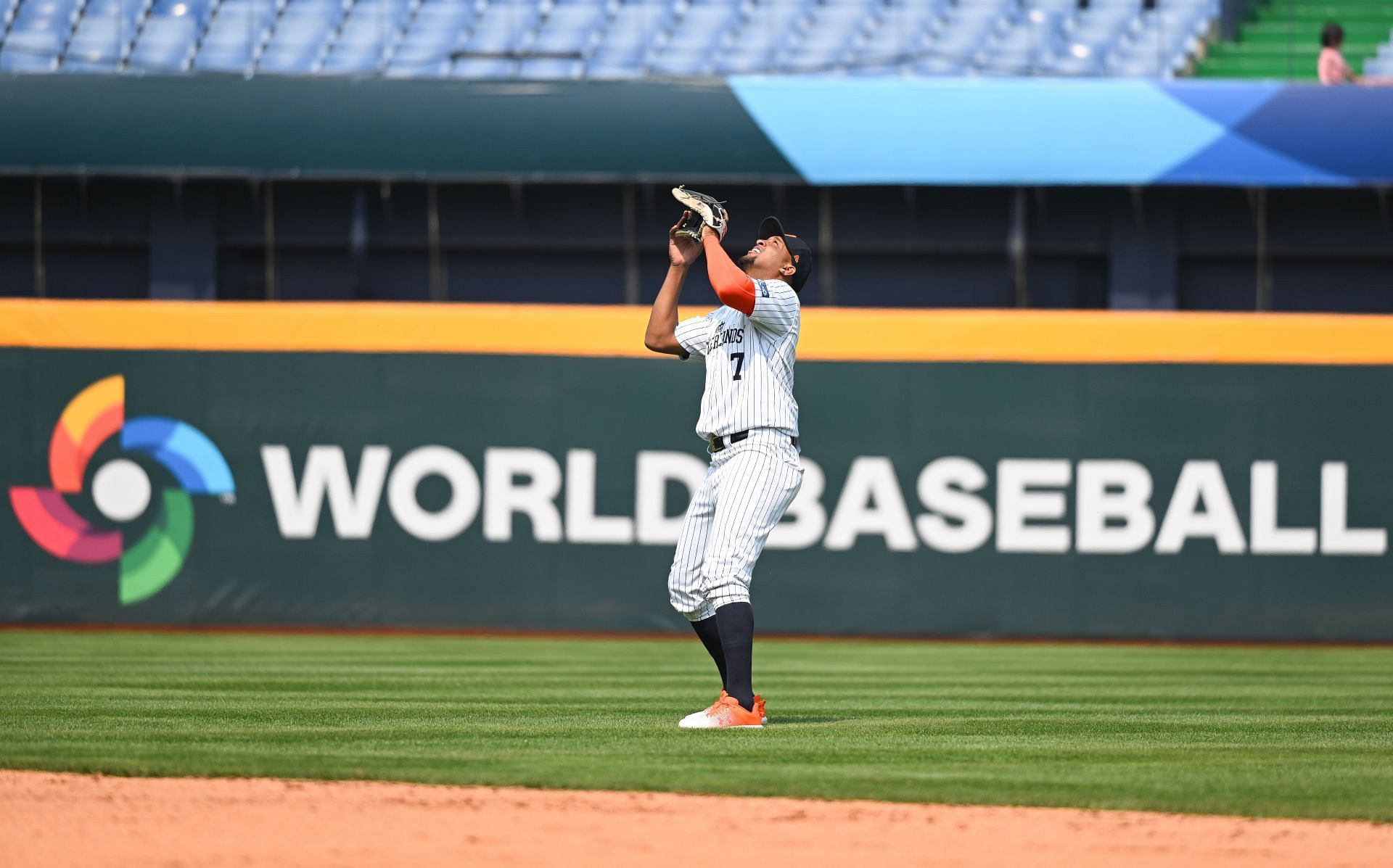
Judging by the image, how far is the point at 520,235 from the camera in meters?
15.6

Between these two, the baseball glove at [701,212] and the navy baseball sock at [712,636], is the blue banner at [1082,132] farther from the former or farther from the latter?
the navy baseball sock at [712,636]

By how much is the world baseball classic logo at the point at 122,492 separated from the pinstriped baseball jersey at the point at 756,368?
6.74m

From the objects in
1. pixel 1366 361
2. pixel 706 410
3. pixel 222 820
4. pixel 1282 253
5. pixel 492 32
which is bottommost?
pixel 222 820

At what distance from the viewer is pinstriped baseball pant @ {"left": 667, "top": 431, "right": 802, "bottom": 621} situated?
601 centimetres

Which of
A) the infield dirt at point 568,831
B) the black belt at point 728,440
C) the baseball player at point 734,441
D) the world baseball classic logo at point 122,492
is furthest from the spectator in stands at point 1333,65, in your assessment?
the infield dirt at point 568,831

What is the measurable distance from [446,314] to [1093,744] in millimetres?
7200

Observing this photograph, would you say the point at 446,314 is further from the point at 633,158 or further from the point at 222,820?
the point at 222,820

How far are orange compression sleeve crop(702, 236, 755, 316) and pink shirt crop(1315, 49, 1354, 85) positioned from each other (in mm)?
10424

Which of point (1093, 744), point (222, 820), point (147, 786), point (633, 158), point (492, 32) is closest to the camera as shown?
point (222, 820)

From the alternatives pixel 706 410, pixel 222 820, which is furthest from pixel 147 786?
pixel 706 410

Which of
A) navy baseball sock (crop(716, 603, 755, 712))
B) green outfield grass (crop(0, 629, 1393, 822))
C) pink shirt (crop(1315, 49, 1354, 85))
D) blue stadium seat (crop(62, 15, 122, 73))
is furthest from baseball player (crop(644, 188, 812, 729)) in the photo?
blue stadium seat (crop(62, 15, 122, 73))

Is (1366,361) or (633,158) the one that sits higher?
(633,158)

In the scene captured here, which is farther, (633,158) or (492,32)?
(492,32)

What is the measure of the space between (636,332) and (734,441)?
20.3 feet
